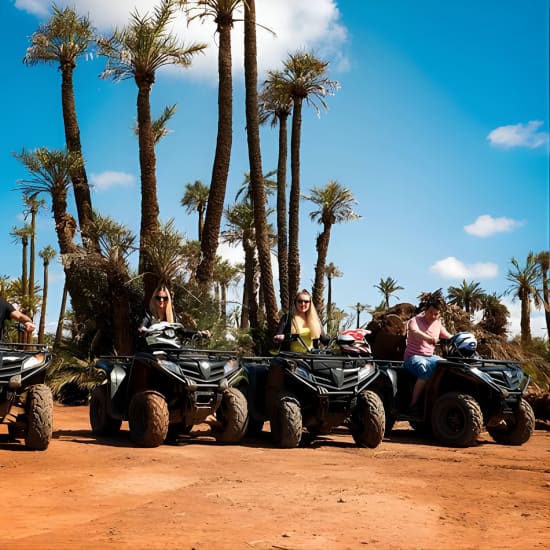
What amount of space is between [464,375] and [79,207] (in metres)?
15.0

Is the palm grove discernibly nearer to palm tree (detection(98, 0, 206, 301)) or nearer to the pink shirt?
palm tree (detection(98, 0, 206, 301))

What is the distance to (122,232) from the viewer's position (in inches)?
839

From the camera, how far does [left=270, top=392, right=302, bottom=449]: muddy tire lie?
963 cm

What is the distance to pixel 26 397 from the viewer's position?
9281mm

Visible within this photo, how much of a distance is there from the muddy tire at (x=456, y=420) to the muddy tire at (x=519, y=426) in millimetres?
705

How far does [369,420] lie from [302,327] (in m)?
1.65

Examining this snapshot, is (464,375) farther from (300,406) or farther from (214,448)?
(214,448)

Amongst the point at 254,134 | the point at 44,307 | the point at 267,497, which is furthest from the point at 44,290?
the point at 267,497

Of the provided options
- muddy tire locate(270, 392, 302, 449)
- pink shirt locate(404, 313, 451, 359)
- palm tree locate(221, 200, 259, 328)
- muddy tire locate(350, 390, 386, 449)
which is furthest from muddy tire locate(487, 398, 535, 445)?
palm tree locate(221, 200, 259, 328)

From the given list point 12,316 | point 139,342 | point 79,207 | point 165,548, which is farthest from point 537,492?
point 79,207

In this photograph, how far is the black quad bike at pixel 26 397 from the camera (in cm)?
898

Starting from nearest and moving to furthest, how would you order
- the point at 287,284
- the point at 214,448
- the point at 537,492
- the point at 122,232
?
the point at 537,492, the point at 214,448, the point at 122,232, the point at 287,284

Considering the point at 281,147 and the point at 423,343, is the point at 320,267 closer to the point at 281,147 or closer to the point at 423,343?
the point at 281,147

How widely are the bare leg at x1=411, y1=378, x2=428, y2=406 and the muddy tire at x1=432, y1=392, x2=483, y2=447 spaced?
32cm
